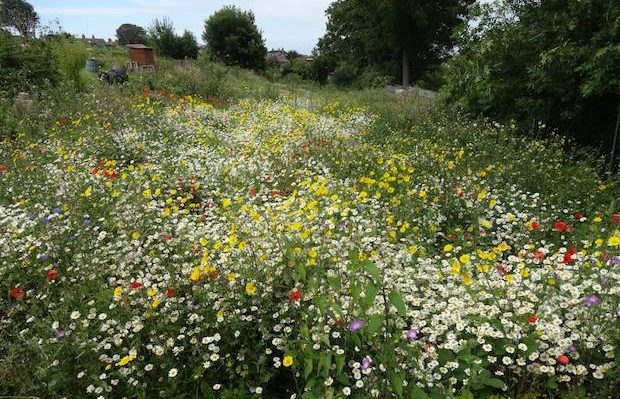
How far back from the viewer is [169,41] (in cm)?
2952

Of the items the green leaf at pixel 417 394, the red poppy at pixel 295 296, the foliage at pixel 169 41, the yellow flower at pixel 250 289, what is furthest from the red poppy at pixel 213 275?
the foliage at pixel 169 41

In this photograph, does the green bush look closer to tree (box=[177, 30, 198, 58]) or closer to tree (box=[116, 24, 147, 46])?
tree (box=[177, 30, 198, 58])

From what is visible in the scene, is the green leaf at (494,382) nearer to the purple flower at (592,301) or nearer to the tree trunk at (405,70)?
the purple flower at (592,301)

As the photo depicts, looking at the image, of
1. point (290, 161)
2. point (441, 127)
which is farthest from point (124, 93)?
point (441, 127)

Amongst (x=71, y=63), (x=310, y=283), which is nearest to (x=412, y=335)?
(x=310, y=283)

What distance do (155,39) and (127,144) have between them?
26.4 metres

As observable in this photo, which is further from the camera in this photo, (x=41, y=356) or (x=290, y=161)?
(x=290, y=161)

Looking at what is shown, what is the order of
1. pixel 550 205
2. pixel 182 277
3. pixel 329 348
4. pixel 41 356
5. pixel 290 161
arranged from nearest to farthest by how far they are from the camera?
pixel 329 348 < pixel 41 356 < pixel 182 277 < pixel 550 205 < pixel 290 161

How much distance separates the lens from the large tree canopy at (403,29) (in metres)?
29.5

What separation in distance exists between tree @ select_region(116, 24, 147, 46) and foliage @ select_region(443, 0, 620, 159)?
5255 centimetres

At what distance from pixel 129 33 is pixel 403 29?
41887mm

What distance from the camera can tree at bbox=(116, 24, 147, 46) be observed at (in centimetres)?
5267

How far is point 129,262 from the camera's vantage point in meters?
3.35

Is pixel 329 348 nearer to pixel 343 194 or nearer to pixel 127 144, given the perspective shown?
pixel 343 194
